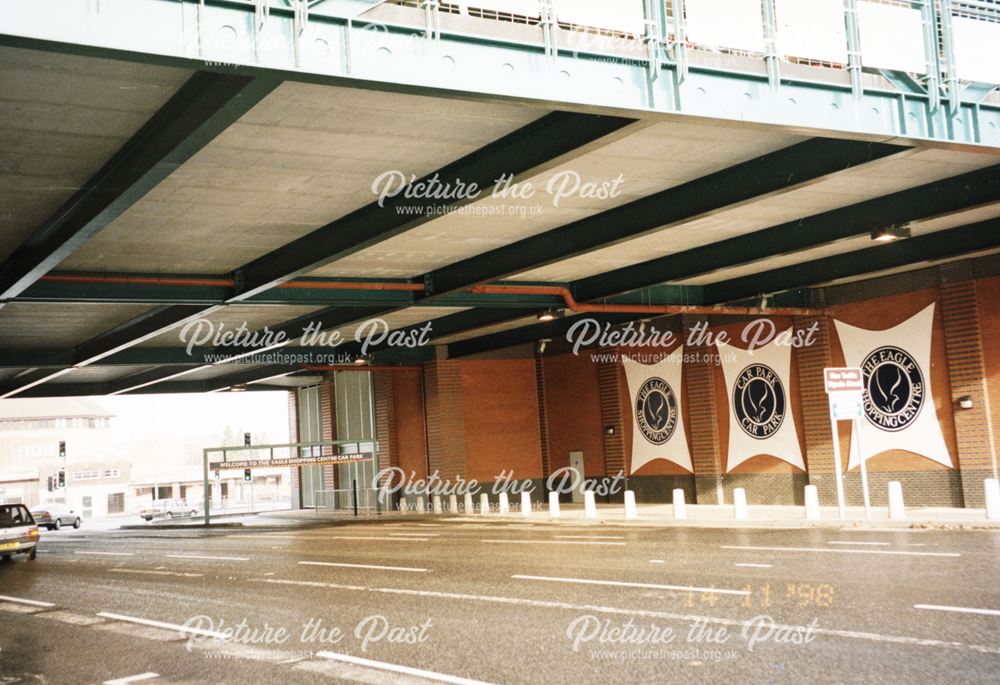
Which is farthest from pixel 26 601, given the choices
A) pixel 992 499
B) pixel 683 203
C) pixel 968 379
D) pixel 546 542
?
pixel 968 379

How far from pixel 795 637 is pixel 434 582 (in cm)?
688

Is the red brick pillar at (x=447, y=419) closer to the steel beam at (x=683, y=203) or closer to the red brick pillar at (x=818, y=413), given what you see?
the red brick pillar at (x=818, y=413)

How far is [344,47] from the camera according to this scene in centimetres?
934

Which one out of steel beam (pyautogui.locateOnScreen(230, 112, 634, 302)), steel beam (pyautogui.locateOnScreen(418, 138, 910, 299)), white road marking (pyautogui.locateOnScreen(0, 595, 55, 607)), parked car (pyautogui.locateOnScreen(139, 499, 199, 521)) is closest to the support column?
steel beam (pyautogui.locateOnScreen(418, 138, 910, 299))

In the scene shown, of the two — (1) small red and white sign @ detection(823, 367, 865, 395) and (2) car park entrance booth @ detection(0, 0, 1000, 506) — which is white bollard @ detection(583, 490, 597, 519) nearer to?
(2) car park entrance booth @ detection(0, 0, 1000, 506)

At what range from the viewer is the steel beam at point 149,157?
9.58m

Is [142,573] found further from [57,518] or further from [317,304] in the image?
[57,518]

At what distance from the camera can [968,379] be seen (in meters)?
22.2

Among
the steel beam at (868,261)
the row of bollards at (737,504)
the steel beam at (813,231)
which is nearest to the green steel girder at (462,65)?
the steel beam at (813,231)

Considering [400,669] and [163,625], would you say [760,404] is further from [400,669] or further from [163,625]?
[400,669]

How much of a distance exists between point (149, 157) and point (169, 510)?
5515 centimetres

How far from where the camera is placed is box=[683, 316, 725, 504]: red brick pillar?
93.9 ft

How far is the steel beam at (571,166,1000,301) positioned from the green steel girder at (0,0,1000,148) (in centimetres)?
302

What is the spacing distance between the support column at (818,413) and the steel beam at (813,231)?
5426mm
